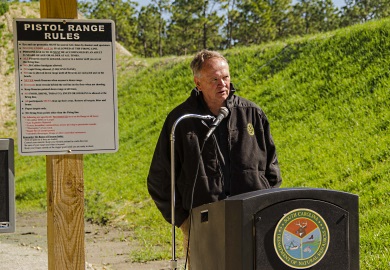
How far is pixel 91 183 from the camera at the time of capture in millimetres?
17875

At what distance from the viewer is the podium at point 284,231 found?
11.8ft

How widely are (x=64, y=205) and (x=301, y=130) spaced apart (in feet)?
34.4

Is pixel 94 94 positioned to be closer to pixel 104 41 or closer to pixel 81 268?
pixel 104 41

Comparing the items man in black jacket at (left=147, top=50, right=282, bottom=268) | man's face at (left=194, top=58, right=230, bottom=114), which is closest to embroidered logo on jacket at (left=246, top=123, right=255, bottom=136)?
man in black jacket at (left=147, top=50, right=282, bottom=268)

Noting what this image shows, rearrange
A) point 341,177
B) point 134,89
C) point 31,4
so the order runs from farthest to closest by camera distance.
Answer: point 31,4 → point 134,89 → point 341,177

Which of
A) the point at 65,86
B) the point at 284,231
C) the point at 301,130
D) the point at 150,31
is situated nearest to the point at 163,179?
the point at 65,86

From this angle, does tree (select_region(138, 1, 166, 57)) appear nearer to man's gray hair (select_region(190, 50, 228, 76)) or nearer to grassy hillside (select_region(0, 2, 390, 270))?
grassy hillside (select_region(0, 2, 390, 270))

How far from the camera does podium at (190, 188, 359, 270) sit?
11.8 feet

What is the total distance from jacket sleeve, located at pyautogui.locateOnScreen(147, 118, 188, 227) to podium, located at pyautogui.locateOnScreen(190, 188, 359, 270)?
937mm

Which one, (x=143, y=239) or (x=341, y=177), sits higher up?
(x=341, y=177)

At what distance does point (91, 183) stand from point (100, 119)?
13581mm

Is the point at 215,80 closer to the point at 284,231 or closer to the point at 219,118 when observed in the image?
the point at 219,118

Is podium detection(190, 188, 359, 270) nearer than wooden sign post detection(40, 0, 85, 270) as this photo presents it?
Yes

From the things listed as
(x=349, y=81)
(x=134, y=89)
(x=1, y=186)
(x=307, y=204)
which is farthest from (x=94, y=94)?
(x=134, y=89)
